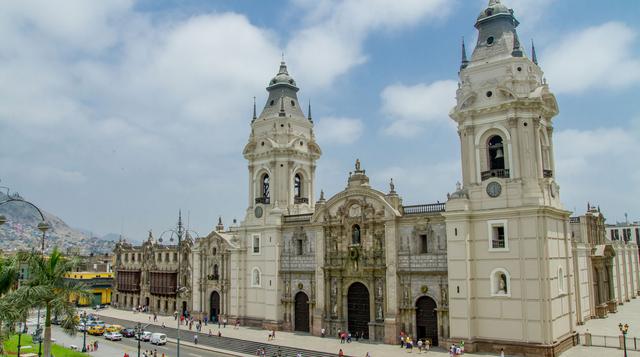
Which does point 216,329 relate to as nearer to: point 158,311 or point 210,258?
point 210,258

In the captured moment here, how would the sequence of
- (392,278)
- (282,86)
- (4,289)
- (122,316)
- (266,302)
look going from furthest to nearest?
1. (122,316)
2. (282,86)
3. (266,302)
4. (392,278)
5. (4,289)

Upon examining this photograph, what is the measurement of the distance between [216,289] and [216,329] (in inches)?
232

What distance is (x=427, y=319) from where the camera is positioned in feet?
139

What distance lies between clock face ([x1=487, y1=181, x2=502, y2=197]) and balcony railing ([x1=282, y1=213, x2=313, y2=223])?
1835 centimetres

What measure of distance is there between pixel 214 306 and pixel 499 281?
33.5m

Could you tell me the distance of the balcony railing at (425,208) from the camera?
42644 mm

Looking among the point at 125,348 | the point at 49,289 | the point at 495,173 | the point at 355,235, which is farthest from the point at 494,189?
the point at 125,348

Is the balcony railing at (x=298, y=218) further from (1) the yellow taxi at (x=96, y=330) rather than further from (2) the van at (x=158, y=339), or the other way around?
(1) the yellow taxi at (x=96, y=330)

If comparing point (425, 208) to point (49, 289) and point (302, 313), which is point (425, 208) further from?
point (49, 289)

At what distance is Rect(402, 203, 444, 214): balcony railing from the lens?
4264 centimetres

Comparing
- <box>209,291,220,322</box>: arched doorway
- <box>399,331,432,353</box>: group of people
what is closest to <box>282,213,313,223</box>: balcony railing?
<box>209,291,220,322</box>: arched doorway

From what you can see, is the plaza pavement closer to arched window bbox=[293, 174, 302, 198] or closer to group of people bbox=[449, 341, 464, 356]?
group of people bbox=[449, 341, 464, 356]

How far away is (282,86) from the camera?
5644 centimetres

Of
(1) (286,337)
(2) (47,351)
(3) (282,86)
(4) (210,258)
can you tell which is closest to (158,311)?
(4) (210,258)
